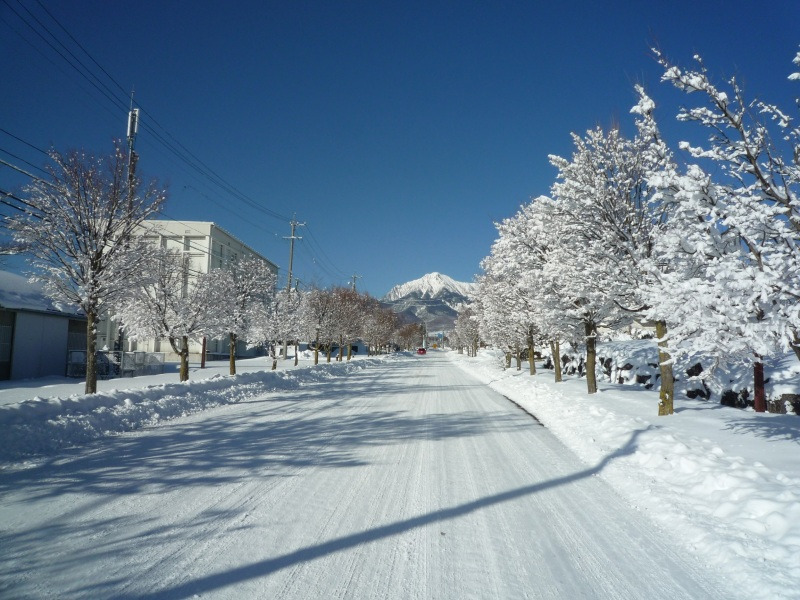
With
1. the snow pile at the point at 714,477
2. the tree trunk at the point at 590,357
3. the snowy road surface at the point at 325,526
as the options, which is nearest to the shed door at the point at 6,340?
the snowy road surface at the point at 325,526

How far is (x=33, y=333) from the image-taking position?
2400 centimetres

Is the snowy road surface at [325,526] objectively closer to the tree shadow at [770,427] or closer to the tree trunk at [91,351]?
the tree shadow at [770,427]

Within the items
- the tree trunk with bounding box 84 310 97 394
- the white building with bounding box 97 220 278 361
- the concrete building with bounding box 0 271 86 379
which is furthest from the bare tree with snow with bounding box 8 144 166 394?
the white building with bounding box 97 220 278 361

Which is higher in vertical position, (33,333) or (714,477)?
(33,333)

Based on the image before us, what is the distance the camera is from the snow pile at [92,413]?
801cm

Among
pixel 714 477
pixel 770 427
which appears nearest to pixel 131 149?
pixel 714 477

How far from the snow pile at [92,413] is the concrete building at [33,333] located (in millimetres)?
11830

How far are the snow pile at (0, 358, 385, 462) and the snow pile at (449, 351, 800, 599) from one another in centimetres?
953

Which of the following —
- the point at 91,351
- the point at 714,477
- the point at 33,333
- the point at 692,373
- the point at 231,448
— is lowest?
the point at 231,448

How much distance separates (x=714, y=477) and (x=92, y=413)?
11604 mm

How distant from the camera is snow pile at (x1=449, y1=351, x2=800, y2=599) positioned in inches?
170

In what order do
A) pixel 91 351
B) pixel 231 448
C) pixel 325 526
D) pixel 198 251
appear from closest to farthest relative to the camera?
pixel 325 526 → pixel 231 448 → pixel 91 351 → pixel 198 251

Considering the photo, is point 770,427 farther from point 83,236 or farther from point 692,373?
point 83,236

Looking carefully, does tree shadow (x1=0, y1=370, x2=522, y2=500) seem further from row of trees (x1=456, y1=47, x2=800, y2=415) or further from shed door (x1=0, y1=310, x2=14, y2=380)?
shed door (x1=0, y1=310, x2=14, y2=380)
